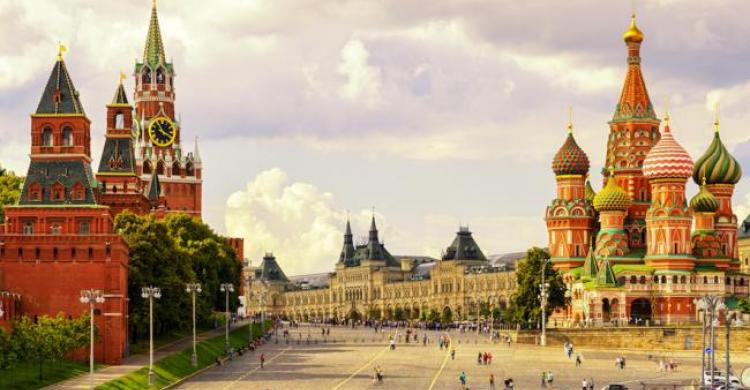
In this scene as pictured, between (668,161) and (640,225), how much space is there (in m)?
13.1

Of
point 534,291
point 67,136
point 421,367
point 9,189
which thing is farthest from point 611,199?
point 67,136

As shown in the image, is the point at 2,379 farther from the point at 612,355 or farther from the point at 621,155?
the point at 621,155

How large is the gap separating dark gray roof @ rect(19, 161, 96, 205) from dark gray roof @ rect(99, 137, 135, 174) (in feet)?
134

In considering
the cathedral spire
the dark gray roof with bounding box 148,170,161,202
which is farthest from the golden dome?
the dark gray roof with bounding box 148,170,161,202

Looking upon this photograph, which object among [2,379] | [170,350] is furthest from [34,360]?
[170,350]

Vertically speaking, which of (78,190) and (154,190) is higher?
(154,190)

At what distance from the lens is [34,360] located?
306 feet

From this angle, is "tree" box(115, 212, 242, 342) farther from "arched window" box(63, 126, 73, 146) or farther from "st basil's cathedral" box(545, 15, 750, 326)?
"st basil's cathedral" box(545, 15, 750, 326)

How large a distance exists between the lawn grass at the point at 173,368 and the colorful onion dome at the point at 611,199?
49887 mm

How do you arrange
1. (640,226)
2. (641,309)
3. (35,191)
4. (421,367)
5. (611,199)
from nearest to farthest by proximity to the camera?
(35,191) → (421,367) → (641,309) → (611,199) → (640,226)

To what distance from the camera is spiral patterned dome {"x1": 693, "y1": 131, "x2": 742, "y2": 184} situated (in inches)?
6796

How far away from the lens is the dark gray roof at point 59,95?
111375 millimetres

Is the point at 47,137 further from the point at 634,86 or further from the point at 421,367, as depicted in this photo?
the point at 634,86

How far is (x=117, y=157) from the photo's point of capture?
153 metres
